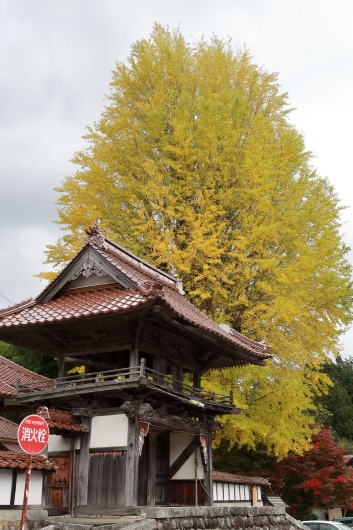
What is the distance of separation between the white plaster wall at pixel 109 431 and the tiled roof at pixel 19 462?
146 cm

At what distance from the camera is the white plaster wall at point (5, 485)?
1017 centimetres

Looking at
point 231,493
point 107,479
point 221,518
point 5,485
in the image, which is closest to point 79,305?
point 107,479

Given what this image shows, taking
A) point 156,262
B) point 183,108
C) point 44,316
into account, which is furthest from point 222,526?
point 183,108

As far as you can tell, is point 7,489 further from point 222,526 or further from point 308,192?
point 308,192

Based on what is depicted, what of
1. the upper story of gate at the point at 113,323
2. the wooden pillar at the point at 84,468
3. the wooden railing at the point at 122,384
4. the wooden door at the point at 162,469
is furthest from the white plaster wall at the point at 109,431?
the wooden door at the point at 162,469

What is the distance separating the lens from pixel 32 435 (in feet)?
27.6

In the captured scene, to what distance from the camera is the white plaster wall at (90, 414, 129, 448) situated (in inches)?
473

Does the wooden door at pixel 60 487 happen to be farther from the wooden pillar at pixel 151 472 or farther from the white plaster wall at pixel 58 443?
the wooden pillar at pixel 151 472

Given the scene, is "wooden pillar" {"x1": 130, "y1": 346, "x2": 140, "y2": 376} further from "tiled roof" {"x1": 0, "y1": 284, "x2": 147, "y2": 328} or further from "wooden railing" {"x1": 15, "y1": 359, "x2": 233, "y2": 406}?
"tiled roof" {"x1": 0, "y1": 284, "x2": 147, "y2": 328}

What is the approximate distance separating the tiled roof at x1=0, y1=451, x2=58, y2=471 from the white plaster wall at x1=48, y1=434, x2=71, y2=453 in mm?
1546

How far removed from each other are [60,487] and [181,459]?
3.68 m

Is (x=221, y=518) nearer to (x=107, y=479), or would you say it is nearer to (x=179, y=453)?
(x=107, y=479)

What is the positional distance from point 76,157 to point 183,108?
15.2 ft

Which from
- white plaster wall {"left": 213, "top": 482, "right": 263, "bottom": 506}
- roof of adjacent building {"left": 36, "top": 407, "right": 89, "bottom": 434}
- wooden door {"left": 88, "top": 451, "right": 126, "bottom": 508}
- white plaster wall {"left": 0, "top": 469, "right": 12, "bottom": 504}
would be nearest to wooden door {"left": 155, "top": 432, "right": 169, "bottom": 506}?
white plaster wall {"left": 213, "top": 482, "right": 263, "bottom": 506}
